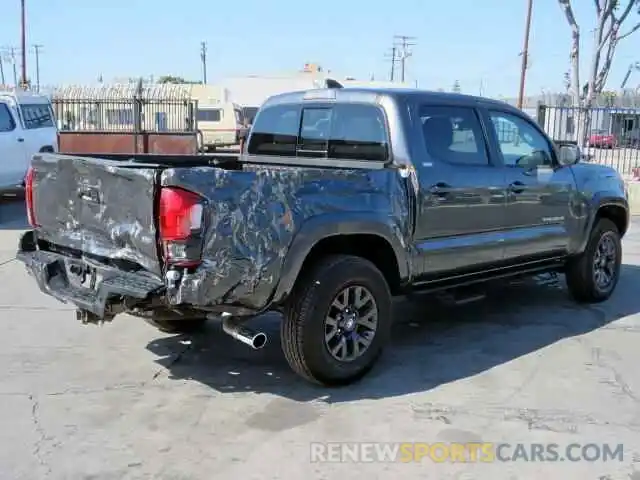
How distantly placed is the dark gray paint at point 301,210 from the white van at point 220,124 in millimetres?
29832

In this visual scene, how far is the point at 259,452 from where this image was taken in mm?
3967

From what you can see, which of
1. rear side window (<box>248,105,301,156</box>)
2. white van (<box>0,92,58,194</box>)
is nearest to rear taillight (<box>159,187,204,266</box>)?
rear side window (<box>248,105,301,156</box>)

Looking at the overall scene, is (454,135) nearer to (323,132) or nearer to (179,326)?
(323,132)

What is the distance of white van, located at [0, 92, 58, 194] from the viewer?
13.5m

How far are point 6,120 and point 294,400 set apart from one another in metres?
11.1

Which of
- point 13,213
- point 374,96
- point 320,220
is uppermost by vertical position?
point 374,96

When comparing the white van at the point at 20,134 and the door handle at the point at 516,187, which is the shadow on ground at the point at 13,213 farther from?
the door handle at the point at 516,187

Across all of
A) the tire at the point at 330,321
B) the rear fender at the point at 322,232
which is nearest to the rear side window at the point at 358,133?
the rear fender at the point at 322,232

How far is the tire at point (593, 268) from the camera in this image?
710 cm

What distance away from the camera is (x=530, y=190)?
6266mm

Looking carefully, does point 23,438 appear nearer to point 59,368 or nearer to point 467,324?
point 59,368

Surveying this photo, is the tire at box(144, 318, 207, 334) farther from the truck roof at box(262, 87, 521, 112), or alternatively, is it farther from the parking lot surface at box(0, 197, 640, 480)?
the truck roof at box(262, 87, 521, 112)

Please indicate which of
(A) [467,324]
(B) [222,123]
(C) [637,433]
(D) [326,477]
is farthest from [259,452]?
(B) [222,123]

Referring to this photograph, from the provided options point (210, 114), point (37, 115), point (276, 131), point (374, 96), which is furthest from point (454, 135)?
point (210, 114)
